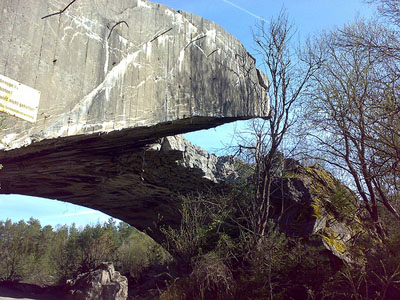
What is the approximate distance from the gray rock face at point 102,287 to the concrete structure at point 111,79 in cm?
291

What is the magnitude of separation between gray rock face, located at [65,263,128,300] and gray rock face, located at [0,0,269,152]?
433cm

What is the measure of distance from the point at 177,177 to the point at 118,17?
445 centimetres

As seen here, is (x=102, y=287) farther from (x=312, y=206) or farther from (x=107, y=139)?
(x=312, y=206)

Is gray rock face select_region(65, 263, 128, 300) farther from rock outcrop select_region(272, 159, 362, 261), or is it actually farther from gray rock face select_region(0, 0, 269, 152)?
gray rock face select_region(0, 0, 269, 152)

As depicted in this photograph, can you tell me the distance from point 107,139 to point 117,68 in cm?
105

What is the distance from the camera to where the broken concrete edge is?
384 centimetres

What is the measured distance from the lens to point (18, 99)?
3.63 metres

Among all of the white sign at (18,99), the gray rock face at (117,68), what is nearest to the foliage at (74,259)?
the gray rock face at (117,68)

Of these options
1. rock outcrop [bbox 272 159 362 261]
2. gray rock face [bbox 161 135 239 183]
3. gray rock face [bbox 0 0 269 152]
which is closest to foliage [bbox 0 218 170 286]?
gray rock face [bbox 161 135 239 183]

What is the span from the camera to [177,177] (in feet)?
27.7

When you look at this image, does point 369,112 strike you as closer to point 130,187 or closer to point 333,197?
point 333,197

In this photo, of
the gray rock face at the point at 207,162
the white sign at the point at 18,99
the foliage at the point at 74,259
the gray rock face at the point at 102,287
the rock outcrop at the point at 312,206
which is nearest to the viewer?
the white sign at the point at 18,99

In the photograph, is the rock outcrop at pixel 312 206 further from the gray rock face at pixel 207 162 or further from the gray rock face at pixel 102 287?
the gray rock face at pixel 102 287

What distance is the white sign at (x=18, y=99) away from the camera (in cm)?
354
